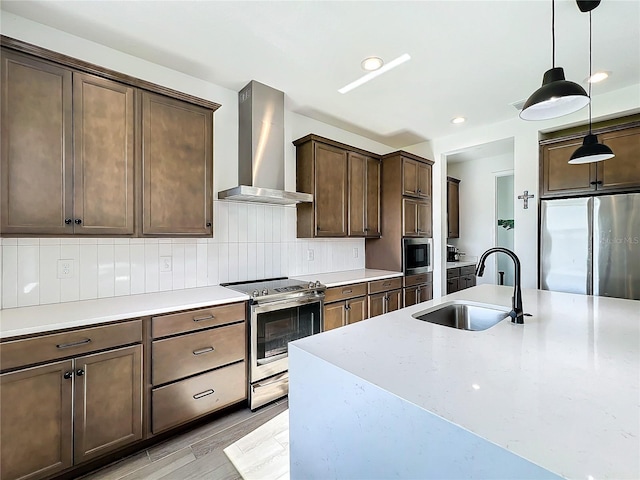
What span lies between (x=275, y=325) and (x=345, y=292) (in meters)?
0.88

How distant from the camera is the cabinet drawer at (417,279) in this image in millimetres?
3837

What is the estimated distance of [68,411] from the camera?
5.30ft

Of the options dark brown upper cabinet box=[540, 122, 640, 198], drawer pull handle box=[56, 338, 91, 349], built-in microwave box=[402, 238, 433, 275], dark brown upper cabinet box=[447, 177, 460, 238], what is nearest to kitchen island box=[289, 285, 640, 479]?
drawer pull handle box=[56, 338, 91, 349]

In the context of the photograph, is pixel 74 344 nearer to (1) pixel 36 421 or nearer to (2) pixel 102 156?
(1) pixel 36 421

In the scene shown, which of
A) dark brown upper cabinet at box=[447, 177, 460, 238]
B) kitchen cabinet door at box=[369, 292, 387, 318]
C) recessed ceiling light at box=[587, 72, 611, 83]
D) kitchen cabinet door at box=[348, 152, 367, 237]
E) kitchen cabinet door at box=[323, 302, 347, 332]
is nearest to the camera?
recessed ceiling light at box=[587, 72, 611, 83]

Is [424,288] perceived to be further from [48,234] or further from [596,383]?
[48,234]

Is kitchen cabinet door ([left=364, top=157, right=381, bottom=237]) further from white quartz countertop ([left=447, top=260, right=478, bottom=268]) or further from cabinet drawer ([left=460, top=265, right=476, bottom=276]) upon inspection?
cabinet drawer ([left=460, top=265, right=476, bottom=276])

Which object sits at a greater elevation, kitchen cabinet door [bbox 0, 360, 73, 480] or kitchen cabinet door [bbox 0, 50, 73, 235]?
kitchen cabinet door [bbox 0, 50, 73, 235]

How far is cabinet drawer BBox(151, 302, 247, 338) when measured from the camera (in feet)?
6.29

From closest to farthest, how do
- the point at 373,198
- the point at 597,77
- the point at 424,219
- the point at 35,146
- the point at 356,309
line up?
the point at 35,146 → the point at 597,77 → the point at 356,309 → the point at 373,198 → the point at 424,219

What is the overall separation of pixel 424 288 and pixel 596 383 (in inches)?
131

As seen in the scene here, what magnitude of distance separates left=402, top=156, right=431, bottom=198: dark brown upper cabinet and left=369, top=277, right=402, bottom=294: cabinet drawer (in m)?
1.11

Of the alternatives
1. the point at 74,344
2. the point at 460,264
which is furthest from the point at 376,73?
the point at 460,264

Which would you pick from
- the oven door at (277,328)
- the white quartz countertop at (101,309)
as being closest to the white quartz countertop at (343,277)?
the oven door at (277,328)
